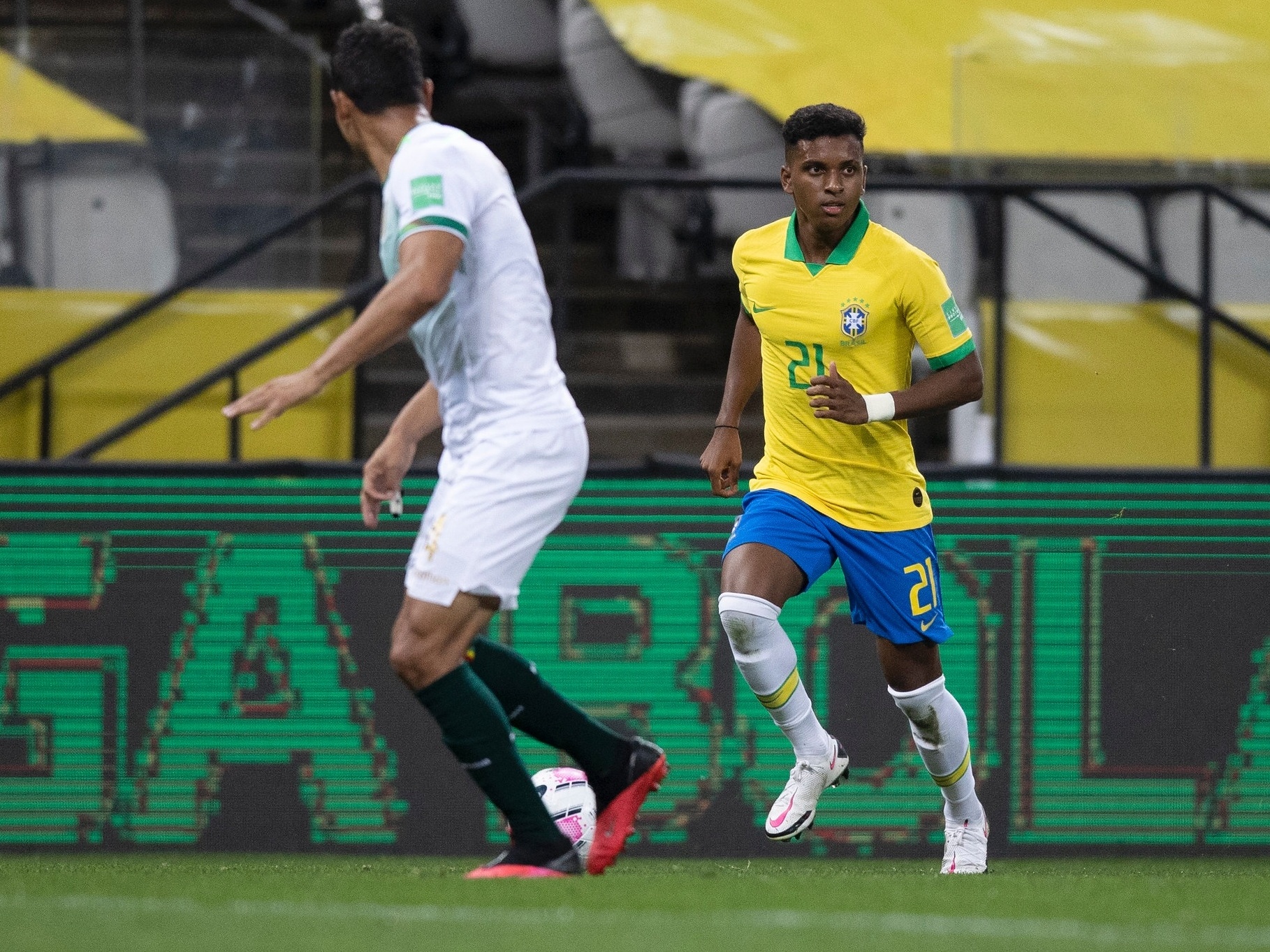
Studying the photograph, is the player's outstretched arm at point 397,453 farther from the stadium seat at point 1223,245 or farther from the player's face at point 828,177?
the stadium seat at point 1223,245

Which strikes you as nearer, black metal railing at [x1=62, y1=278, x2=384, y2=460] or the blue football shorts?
the blue football shorts

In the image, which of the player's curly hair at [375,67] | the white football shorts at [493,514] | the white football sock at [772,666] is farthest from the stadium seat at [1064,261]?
the player's curly hair at [375,67]

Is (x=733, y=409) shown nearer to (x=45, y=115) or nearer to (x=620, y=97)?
(x=45, y=115)

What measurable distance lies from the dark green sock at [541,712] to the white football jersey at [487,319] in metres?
0.66

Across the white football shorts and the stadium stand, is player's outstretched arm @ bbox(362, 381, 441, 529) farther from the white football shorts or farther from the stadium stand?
the stadium stand

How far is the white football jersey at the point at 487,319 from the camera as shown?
16.1ft

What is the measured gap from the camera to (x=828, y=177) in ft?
Result: 19.1

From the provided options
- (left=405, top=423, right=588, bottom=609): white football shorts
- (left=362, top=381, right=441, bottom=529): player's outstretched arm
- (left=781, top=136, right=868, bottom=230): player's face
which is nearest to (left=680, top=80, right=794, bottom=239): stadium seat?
(left=781, top=136, right=868, bottom=230): player's face

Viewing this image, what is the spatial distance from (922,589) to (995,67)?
306cm

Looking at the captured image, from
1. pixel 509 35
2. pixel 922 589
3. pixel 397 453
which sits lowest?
pixel 922 589

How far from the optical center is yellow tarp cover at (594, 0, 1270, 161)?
8.18 metres

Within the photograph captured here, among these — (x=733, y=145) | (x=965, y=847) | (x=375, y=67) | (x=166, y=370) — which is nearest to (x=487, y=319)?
(x=375, y=67)

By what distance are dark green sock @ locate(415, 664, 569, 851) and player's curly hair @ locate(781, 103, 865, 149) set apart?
6.39 feet

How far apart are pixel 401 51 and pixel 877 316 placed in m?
1.69
